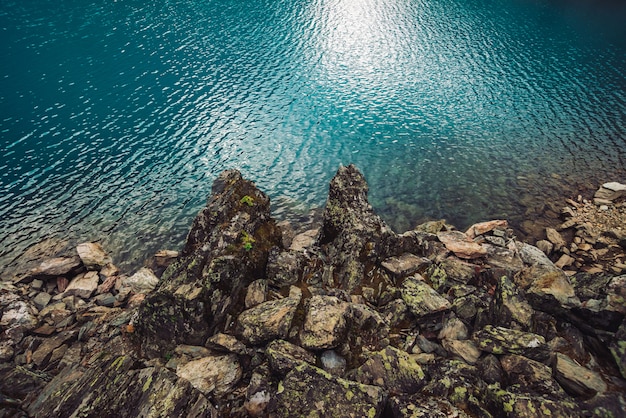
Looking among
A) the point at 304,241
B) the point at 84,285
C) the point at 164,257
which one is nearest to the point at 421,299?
the point at 304,241

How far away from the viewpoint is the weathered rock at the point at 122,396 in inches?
354

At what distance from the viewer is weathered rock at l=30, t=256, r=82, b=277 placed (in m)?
21.1

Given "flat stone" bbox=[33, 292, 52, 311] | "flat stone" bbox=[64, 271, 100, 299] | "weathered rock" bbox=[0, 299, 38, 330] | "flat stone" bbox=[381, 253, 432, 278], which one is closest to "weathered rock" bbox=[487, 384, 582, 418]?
"flat stone" bbox=[381, 253, 432, 278]

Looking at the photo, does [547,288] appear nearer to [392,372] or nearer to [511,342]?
[511,342]

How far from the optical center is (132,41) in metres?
67.6

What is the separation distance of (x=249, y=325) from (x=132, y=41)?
78.8 metres

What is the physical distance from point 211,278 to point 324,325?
5.02m

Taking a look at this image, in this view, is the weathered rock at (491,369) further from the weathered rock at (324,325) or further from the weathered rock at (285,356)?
the weathered rock at (285,356)

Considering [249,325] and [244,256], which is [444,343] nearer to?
[249,325]

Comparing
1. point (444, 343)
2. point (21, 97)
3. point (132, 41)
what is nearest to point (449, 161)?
point (444, 343)

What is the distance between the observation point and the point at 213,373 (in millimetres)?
10477

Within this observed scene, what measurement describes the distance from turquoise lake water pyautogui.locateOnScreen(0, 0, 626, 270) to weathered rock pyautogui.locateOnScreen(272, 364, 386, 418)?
20060 millimetres

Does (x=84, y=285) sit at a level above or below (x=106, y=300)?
below

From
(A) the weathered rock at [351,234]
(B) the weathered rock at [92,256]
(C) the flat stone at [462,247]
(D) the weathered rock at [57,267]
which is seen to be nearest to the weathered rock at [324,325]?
(A) the weathered rock at [351,234]
